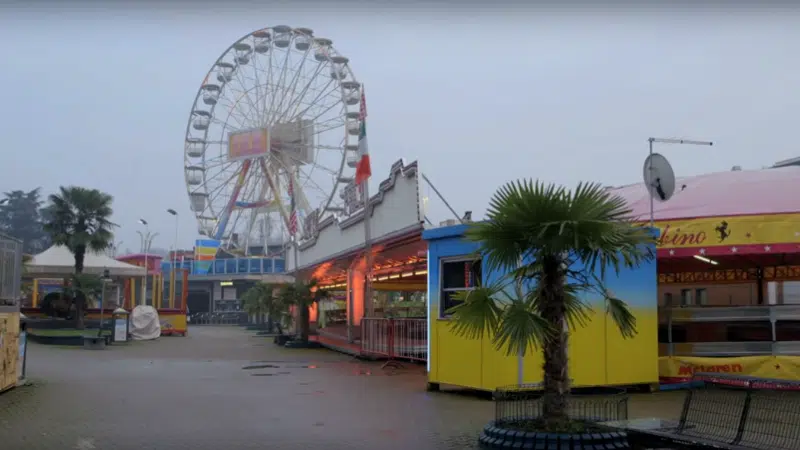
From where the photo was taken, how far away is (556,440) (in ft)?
24.9

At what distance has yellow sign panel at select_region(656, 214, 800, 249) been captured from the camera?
46.1 ft

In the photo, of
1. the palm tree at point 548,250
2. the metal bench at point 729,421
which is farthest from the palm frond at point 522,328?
the metal bench at point 729,421

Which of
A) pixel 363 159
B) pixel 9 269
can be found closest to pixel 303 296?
pixel 363 159

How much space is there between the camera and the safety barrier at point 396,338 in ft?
62.3

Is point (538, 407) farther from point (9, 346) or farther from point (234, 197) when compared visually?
point (234, 197)

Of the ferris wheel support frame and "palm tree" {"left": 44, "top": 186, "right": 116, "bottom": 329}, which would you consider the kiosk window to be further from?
the ferris wheel support frame

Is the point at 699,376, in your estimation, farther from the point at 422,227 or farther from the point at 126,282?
the point at 126,282

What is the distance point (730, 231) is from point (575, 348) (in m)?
4.48

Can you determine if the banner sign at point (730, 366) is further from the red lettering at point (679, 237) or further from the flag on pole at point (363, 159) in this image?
the flag on pole at point (363, 159)

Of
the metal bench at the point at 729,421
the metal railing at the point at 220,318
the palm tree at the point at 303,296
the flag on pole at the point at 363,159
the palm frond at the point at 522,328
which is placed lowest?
the metal railing at the point at 220,318

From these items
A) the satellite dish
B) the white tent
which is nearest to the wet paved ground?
the satellite dish

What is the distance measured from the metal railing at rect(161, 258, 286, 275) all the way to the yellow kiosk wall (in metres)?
53.1

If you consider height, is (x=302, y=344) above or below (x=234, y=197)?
below

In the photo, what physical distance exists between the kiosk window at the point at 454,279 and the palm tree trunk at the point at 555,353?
418 centimetres
